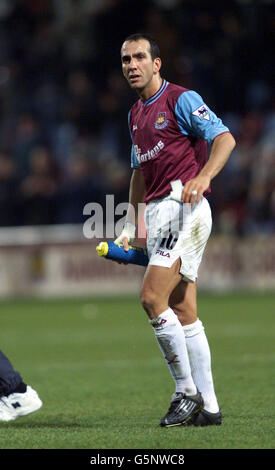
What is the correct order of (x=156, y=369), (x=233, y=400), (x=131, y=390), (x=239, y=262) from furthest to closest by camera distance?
(x=239, y=262) < (x=156, y=369) < (x=131, y=390) < (x=233, y=400)

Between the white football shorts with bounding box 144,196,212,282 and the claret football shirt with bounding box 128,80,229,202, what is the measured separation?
0.11m

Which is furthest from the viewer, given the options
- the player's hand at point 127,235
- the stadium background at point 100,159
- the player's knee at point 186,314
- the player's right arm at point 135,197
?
the stadium background at point 100,159

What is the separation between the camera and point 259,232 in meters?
15.2

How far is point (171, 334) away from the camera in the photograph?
5.40 metres

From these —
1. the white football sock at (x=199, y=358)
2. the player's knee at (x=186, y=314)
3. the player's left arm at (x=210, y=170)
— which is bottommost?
the white football sock at (x=199, y=358)

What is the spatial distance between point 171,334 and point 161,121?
3.88 feet

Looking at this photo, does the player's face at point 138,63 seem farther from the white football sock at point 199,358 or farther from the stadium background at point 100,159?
the stadium background at point 100,159

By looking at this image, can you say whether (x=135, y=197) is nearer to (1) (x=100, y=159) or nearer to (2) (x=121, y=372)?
(2) (x=121, y=372)

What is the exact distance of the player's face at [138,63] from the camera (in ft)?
18.1

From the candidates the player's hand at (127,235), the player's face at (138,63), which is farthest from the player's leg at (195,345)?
the player's face at (138,63)

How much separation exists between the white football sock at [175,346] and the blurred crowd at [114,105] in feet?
31.8

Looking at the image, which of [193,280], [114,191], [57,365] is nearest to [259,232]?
[114,191]

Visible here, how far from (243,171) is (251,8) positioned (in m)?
2.86

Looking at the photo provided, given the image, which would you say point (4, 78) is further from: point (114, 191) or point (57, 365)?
point (57, 365)
